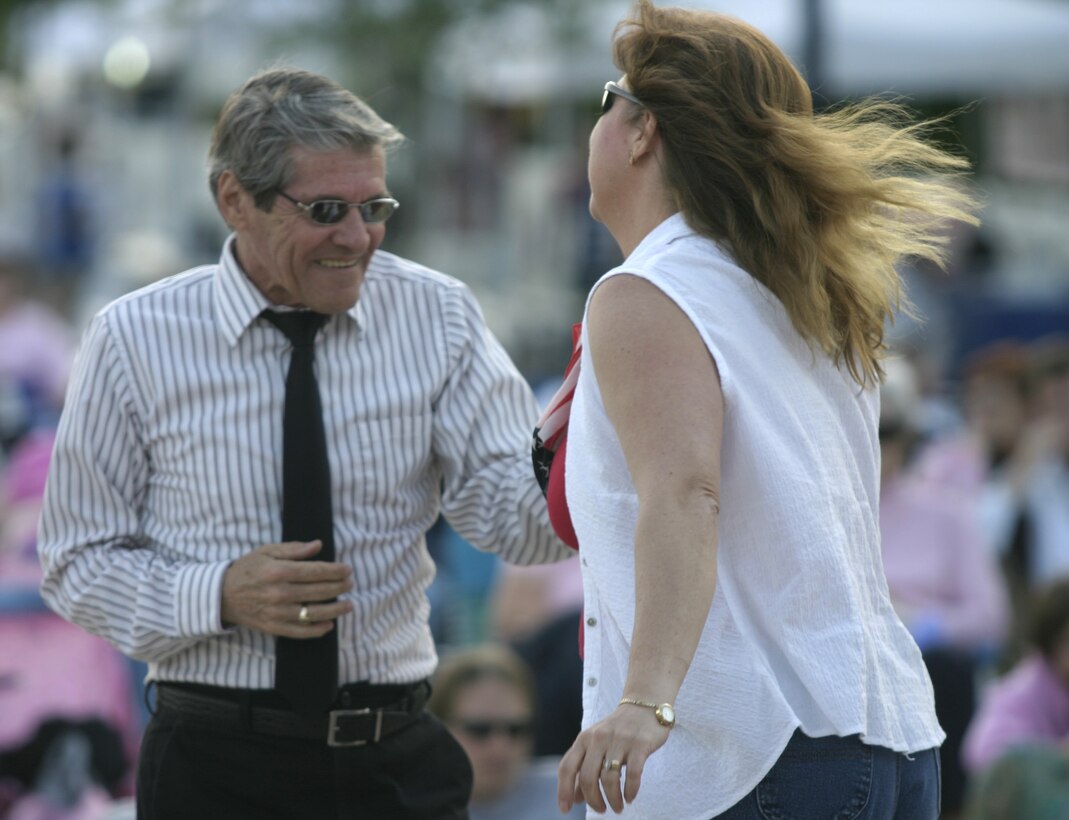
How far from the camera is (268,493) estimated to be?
3.14 metres

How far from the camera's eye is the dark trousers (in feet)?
10.2

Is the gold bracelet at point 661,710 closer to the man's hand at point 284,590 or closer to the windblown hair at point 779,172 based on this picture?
the windblown hair at point 779,172

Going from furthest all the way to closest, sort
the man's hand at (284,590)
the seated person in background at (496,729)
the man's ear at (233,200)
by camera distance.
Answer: the seated person in background at (496,729) → the man's ear at (233,200) → the man's hand at (284,590)

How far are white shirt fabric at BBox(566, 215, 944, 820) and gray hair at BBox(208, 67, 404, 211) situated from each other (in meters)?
0.86

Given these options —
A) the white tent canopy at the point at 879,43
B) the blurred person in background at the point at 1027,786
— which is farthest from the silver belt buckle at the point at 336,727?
the white tent canopy at the point at 879,43

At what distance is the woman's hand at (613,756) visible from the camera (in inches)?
88.5

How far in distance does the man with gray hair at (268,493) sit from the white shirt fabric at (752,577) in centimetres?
70

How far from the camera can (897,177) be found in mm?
2617

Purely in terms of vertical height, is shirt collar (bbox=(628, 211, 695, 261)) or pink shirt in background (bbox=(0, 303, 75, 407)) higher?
shirt collar (bbox=(628, 211, 695, 261))

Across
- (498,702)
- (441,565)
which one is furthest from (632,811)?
(441,565)

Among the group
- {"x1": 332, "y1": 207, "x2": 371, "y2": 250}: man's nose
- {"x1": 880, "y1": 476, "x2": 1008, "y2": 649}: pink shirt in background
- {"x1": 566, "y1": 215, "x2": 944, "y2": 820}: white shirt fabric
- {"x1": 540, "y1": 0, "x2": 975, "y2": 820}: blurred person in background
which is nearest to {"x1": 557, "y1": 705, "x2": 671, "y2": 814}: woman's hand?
{"x1": 540, "y1": 0, "x2": 975, "y2": 820}: blurred person in background

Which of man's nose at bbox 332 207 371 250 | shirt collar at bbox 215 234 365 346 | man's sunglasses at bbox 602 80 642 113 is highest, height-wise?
man's sunglasses at bbox 602 80 642 113

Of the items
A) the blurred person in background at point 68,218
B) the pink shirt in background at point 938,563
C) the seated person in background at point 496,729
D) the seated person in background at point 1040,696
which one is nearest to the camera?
the seated person in background at point 496,729

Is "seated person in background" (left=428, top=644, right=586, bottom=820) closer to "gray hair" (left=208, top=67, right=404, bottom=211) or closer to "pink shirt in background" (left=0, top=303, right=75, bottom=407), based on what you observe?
"gray hair" (left=208, top=67, right=404, bottom=211)
